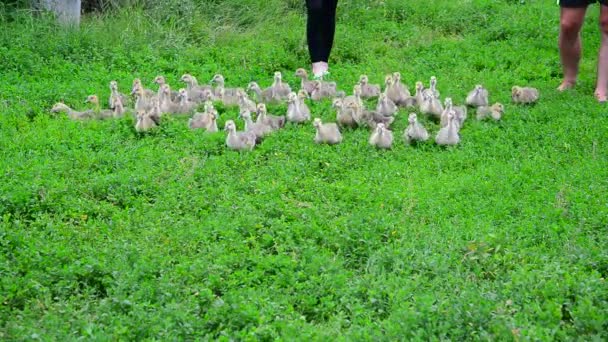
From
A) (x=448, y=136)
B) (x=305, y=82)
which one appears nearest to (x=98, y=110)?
(x=305, y=82)

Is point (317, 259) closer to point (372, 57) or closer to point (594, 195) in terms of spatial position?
point (594, 195)

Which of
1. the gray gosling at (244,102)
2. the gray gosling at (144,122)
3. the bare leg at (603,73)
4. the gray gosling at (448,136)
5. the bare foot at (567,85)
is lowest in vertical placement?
the gray gosling at (144,122)

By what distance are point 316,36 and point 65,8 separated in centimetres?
364

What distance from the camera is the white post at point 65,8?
1266cm

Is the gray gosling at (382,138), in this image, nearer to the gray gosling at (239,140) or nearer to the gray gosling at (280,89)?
the gray gosling at (239,140)

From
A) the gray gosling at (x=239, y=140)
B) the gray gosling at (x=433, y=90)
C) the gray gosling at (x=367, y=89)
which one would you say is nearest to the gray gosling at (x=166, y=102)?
the gray gosling at (x=239, y=140)

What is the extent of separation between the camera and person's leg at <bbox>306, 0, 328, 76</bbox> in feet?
37.1

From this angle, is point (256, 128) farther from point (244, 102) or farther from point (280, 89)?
A: point (280, 89)

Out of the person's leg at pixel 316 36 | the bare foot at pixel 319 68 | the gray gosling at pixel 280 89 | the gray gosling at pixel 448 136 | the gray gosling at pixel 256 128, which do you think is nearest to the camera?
the gray gosling at pixel 448 136

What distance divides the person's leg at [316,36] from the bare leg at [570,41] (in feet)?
9.07

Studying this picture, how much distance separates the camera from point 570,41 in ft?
33.8

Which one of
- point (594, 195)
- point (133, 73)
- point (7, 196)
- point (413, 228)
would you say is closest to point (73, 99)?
point (133, 73)

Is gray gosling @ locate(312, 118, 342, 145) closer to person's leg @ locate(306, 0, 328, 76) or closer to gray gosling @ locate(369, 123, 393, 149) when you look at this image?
gray gosling @ locate(369, 123, 393, 149)

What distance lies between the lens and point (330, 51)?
38.8 ft
